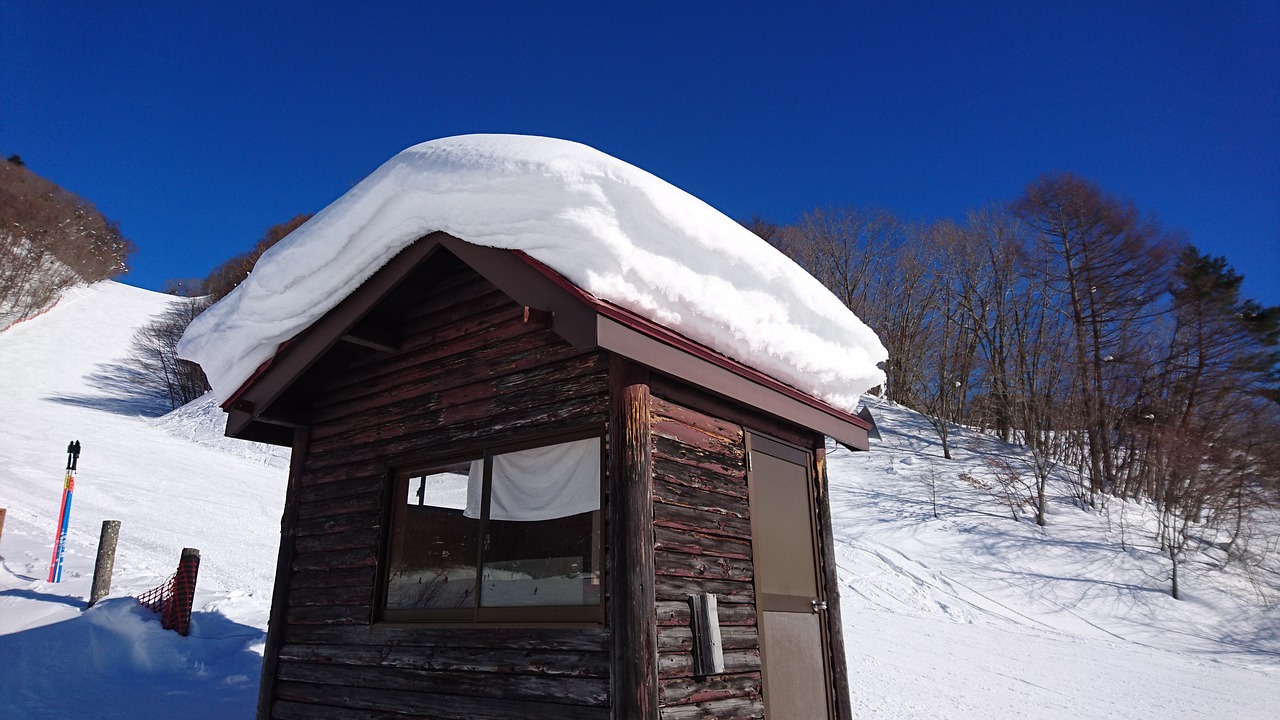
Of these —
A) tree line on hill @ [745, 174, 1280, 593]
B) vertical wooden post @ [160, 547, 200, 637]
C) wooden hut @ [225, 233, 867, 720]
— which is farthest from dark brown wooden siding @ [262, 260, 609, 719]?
tree line on hill @ [745, 174, 1280, 593]

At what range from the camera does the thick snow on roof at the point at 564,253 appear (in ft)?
14.8

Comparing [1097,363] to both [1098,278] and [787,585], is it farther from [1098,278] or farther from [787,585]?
[787,585]

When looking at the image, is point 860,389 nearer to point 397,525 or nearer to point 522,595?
point 522,595

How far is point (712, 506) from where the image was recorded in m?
5.32

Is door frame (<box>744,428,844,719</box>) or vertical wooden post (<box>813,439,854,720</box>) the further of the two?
vertical wooden post (<box>813,439,854,720</box>)

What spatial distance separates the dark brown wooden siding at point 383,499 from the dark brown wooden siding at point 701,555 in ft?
1.45

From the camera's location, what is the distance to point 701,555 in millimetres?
5062

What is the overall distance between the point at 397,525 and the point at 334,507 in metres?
0.80

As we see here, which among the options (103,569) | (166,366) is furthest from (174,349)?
(103,569)

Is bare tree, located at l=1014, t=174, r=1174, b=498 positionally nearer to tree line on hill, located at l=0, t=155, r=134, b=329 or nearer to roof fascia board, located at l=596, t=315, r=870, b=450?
roof fascia board, located at l=596, t=315, r=870, b=450

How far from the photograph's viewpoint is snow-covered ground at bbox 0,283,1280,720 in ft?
32.1

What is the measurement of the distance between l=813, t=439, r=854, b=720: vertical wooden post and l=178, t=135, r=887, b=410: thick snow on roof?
2.51ft

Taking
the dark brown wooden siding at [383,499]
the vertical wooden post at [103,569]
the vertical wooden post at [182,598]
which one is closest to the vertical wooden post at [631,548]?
the dark brown wooden siding at [383,499]

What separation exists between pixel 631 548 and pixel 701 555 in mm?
811
